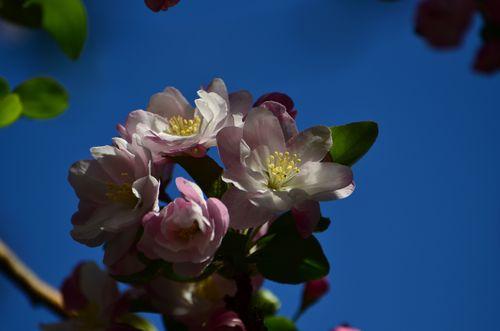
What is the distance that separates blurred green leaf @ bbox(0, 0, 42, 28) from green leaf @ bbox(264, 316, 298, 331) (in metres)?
0.68

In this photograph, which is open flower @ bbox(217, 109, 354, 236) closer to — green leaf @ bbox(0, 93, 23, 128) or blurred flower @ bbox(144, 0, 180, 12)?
blurred flower @ bbox(144, 0, 180, 12)

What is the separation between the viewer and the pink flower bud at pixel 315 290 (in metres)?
1.43

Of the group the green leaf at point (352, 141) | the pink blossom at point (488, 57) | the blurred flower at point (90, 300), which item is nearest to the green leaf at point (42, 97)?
the blurred flower at point (90, 300)

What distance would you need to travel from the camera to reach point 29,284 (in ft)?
5.25

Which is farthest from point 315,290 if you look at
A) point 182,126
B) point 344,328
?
point 182,126

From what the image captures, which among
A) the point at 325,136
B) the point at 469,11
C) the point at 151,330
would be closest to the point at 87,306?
the point at 151,330

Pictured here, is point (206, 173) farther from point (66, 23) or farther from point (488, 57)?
point (66, 23)

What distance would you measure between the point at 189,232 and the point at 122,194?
14 centimetres

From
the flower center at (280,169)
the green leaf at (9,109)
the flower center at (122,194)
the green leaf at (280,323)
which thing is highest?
the green leaf at (9,109)

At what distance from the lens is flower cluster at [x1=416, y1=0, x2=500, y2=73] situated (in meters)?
0.79

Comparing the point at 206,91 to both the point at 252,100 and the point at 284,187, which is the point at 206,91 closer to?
the point at 252,100

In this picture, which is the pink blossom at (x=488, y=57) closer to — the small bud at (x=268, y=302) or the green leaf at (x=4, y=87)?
the small bud at (x=268, y=302)

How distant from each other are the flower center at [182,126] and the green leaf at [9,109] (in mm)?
360

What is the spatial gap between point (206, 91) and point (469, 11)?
0.39 meters
